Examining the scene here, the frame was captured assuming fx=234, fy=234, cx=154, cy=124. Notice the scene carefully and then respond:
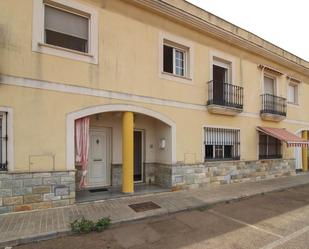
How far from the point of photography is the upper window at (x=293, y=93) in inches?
589

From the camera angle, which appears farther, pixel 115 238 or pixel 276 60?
pixel 276 60

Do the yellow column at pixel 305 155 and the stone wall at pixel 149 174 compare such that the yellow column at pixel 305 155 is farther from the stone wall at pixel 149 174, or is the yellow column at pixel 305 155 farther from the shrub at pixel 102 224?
the shrub at pixel 102 224

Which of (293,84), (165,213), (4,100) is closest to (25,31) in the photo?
(4,100)

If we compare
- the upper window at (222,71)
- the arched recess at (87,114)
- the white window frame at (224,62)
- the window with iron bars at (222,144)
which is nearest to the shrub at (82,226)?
the arched recess at (87,114)

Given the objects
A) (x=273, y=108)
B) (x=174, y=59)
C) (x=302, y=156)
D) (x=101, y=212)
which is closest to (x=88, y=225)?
(x=101, y=212)

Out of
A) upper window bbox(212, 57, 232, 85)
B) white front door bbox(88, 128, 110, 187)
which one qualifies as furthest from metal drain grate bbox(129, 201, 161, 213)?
upper window bbox(212, 57, 232, 85)

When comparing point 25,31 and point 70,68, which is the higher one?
point 25,31

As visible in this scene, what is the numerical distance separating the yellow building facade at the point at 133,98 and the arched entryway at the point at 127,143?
40 mm

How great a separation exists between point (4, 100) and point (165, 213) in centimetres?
520

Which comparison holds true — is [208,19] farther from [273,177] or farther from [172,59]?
[273,177]

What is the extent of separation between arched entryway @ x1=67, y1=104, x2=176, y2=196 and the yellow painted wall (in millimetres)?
302

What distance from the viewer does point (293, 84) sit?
1512cm

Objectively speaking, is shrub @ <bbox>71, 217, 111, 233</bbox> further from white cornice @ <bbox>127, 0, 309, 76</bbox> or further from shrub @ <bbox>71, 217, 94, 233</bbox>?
white cornice @ <bbox>127, 0, 309, 76</bbox>

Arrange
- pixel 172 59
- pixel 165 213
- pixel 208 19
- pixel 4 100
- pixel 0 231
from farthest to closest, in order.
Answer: pixel 208 19 < pixel 172 59 < pixel 165 213 < pixel 4 100 < pixel 0 231
